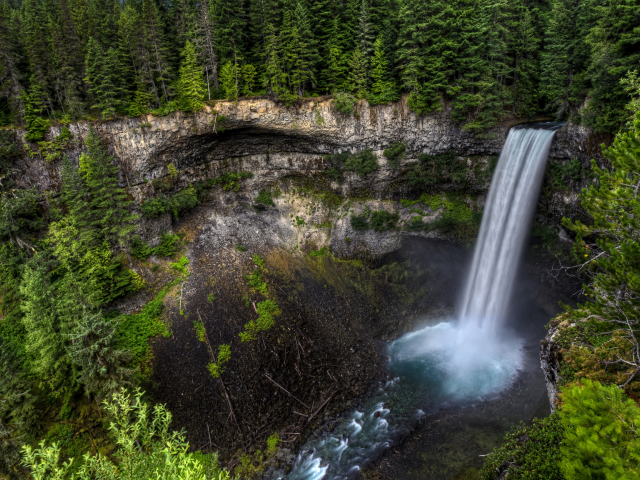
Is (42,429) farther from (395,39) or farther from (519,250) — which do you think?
(395,39)

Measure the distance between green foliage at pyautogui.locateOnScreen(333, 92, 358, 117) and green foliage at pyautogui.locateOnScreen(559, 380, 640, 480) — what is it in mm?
26452

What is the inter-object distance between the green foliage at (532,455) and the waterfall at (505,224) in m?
15.2

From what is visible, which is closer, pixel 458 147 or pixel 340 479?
pixel 340 479

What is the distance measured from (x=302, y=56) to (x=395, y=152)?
41.2ft

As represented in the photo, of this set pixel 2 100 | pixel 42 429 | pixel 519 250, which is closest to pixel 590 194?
pixel 519 250

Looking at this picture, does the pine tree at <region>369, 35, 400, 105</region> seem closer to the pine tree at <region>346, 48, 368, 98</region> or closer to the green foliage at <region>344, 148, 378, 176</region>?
the pine tree at <region>346, 48, 368, 98</region>

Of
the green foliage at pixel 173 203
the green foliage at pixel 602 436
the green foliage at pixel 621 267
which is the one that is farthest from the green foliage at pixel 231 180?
the green foliage at pixel 602 436

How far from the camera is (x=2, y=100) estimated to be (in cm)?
2634

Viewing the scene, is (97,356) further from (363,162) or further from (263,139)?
(363,162)

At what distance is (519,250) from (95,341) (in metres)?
30.3

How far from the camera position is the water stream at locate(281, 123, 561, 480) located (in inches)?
711

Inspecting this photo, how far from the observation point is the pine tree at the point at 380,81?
93.4 ft

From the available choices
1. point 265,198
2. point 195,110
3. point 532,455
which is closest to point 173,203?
point 195,110

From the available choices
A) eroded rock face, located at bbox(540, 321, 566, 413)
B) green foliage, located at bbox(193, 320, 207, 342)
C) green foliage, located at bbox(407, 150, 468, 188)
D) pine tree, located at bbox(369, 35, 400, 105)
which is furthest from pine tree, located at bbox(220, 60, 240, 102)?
eroded rock face, located at bbox(540, 321, 566, 413)
